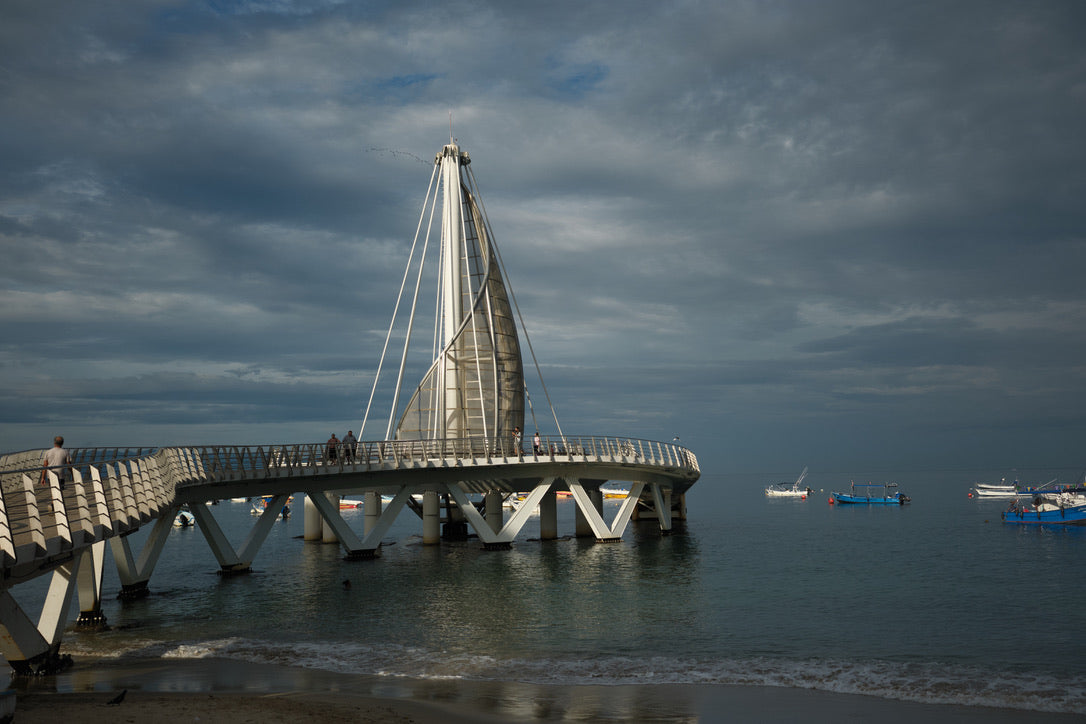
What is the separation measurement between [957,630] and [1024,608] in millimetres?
5795

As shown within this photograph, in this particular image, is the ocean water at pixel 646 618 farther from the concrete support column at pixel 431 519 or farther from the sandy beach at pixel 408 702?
the concrete support column at pixel 431 519

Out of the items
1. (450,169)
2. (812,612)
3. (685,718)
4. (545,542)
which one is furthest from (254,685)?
(450,169)

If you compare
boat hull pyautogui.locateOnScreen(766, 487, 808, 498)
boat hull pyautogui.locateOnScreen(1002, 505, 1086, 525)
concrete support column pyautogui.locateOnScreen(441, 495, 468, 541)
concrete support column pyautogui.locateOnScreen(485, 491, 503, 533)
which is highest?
concrete support column pyautogui.locateOnScreen(485, 491, 503, 533)

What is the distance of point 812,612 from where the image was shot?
2597 cm

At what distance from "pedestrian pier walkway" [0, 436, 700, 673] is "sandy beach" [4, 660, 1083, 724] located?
1.95 meters

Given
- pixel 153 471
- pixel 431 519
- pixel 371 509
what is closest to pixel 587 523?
pixel 431 519

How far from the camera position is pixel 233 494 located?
32969 millimetres

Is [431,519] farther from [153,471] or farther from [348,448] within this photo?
[153,471]

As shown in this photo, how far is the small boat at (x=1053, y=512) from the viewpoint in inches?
2467

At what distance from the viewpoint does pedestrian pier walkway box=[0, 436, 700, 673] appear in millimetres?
14688

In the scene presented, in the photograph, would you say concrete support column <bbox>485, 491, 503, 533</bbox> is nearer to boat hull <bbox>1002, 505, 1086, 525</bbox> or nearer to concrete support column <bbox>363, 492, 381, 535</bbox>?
concrete support column <bbox>363, 492, 381, 535</bbox>

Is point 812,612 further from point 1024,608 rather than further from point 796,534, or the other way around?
point 796,534

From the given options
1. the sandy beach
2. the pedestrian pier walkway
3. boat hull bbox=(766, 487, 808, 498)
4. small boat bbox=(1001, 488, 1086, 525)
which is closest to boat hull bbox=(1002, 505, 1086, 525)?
small boat bbox=(1001, 488, 1086, 525)

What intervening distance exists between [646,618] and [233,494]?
17603 mm
